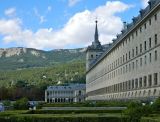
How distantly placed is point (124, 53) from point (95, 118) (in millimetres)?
50120

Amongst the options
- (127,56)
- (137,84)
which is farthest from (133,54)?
(137,84)

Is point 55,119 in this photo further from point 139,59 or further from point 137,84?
point 137,84

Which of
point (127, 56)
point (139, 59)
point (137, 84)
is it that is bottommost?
point (137, 84)

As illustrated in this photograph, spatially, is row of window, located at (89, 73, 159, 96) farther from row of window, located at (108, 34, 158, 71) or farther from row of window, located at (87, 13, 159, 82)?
row of window, located at (108, 34, 158, 71)

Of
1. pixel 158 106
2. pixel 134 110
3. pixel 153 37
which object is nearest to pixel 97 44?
pixel 153 37

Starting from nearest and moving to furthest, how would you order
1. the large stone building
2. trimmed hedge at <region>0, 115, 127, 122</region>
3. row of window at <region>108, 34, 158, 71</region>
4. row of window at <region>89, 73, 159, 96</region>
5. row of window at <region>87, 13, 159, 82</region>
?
trimmed hedge at <region>0, 115, 127, 122</region>
the large stone building
row of window at <region>89, 73, 159, 96</region>
row of window at <region>87, 13, 159, 82</region>
row of window at <region>108, 34, 158, 71</region>

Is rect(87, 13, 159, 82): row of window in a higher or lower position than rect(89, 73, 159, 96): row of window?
higher

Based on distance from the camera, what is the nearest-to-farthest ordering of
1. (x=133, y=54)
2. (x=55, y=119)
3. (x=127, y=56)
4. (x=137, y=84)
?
1. (x=55, y=119)
2. (x=137, y=84)
3. (x=133, y=54)
4. (x=127, y=56)

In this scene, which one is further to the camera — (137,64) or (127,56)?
(127,56)

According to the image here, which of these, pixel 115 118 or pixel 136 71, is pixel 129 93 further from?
pixel 115 118

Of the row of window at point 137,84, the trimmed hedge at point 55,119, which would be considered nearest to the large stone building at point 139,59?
the row of window at point 137,84

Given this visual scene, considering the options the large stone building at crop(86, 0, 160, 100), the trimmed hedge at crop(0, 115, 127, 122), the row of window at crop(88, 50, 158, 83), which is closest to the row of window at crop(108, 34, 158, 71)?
the large stone building at crop(86, 0, 160, 100)

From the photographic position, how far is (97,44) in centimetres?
16375

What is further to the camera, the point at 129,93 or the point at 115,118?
the point at 129,93
